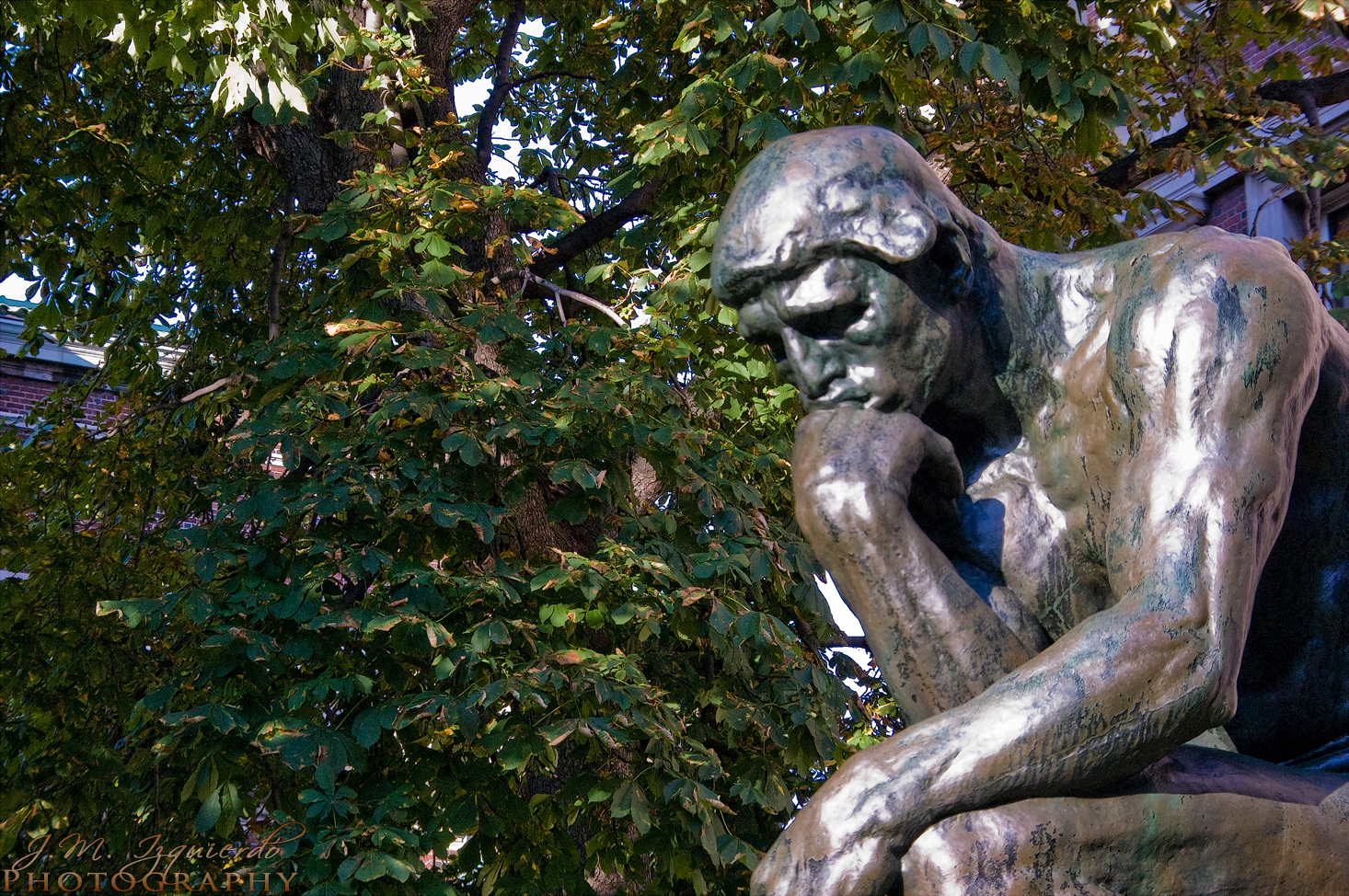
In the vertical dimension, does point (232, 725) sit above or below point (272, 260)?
below

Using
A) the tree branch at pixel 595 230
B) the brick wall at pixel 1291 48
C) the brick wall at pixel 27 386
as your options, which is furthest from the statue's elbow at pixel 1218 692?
the brick wall at pixel 27 386

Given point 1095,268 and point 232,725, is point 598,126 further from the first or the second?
point 1095,268

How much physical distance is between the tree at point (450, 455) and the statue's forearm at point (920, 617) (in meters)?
2.83

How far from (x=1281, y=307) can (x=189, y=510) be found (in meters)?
5.55

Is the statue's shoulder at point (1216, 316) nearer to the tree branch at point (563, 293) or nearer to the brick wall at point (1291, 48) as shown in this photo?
the tree branch at point (563, 293)

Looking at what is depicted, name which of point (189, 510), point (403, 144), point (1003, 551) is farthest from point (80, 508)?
point (1003, 551)

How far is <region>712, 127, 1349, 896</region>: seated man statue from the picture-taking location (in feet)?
4.84

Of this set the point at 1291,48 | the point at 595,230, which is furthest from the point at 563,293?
the point at 1291,48

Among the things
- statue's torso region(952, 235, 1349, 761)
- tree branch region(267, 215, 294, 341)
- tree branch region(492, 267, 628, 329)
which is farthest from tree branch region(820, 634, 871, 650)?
statue's torso region(952, 235, 1349, 761)

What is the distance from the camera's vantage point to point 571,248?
7969 mm

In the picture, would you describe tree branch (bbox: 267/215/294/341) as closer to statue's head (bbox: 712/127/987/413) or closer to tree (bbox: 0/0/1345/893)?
tree (bbox: 0/0/1345/893)

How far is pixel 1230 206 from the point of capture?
1124 cm

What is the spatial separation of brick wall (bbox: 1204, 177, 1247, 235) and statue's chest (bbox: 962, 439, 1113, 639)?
998 centimetres

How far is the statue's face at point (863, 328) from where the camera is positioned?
1771mm
